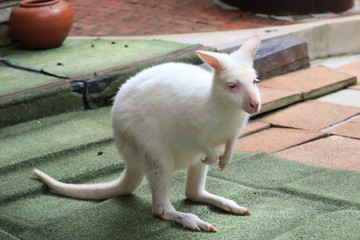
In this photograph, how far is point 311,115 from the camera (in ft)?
17.2

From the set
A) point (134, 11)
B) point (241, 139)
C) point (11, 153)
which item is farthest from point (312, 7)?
point (11, 153)

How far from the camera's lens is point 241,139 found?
4.87 meters

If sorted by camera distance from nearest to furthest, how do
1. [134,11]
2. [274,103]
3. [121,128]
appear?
[121,128], [274,103], [134,11]

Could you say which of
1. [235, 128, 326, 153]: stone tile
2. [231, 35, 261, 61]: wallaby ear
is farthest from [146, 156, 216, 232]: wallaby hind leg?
[235, 128, 326, 153]: stone tile

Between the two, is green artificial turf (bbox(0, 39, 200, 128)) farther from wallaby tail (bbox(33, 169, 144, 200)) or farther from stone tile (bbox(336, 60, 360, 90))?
stone tile (bbox(336, 60, 360, 90))

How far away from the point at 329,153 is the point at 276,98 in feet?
3.84

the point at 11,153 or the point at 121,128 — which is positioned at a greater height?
the point at 121,128

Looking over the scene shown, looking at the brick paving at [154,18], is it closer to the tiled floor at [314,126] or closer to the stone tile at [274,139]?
the tiled floor at [314,126]

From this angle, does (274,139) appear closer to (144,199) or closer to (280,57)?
(144,199)

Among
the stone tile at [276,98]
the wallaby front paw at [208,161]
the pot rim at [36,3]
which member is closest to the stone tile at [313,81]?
the stone tile at [276,98]

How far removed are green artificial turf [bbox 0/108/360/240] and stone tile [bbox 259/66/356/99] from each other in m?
1.57

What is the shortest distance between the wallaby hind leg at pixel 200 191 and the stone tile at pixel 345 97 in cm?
238

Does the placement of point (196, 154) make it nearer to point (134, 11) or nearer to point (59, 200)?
point (59, 200)

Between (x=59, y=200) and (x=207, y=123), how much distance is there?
111cm
